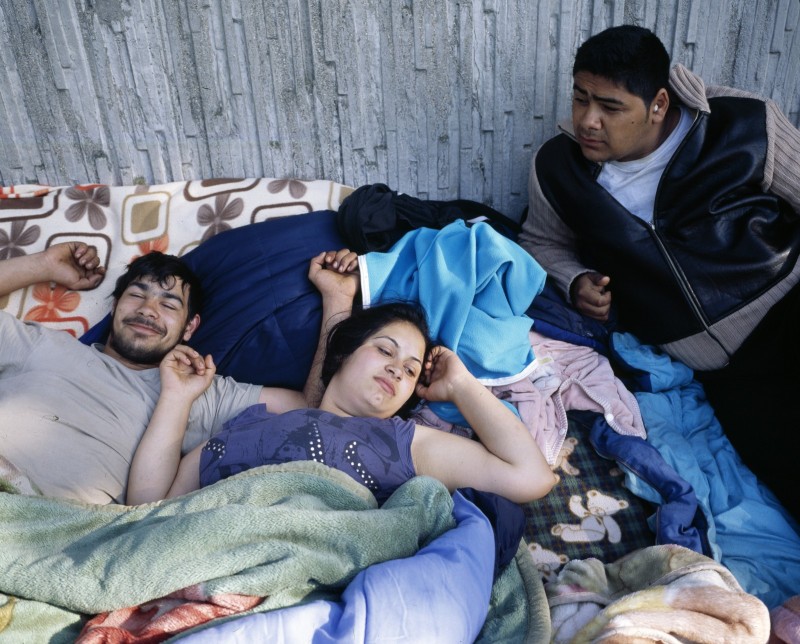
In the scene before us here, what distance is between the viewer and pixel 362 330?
7.02 feet

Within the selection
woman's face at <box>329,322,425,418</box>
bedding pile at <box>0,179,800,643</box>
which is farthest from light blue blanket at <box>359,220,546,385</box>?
woman's face at <box>329,322,425,418</box>

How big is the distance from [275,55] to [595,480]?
1.87 metres

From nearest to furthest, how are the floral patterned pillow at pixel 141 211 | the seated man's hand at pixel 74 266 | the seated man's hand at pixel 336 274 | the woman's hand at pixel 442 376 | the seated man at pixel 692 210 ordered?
the woman's hand at pixel 442 376, the seated man at pixel 692 210, the seated man's hand at pixel 336 274, the seated man's hand at pixel 74 266, the floral patterned pillow at pixel 141 211

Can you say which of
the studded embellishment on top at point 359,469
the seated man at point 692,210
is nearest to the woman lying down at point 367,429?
the studded embellishment on top at point 359,469

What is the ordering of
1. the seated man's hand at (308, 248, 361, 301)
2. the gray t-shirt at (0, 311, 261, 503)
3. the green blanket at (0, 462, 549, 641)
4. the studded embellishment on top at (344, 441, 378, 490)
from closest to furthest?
the green blanket at (0, 462, 549, 641)
the studded embellishment on top at (344, 441, 378, 490)
the gray t-shirt at (0, 311, 261, 503)
the seated man's hand at (308, 248, 361, 301)

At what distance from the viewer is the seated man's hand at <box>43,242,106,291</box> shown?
2.51m

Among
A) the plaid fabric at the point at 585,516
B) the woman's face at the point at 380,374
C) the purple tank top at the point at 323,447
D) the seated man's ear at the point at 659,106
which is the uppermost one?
the seated man's ear at the point at 659,106

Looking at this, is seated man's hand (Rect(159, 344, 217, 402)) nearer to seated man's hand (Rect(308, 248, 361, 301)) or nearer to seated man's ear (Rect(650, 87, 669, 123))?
seated man's hand (Rect(308, 248, 361, 301))

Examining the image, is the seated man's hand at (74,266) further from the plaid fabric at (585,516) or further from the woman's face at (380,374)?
the plaid fabric at (585,516)

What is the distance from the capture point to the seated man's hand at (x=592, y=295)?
2416mm

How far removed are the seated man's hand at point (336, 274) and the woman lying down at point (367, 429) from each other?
0.61 feet

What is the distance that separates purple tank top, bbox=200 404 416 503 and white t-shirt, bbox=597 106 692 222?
45.2 inches

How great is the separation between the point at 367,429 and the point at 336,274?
70cm

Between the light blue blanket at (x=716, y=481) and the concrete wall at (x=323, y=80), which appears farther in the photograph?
the concrete wall at (x=323, y=80)
